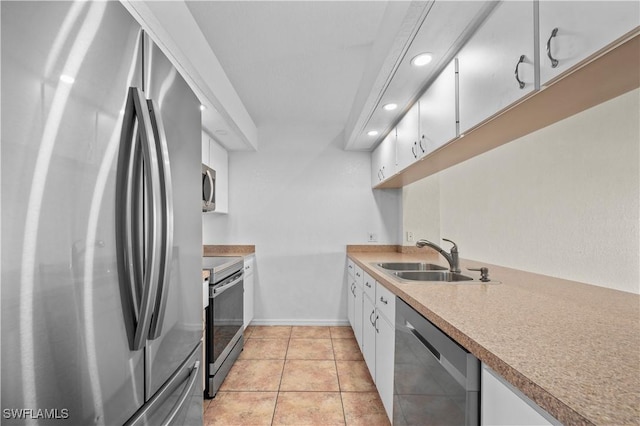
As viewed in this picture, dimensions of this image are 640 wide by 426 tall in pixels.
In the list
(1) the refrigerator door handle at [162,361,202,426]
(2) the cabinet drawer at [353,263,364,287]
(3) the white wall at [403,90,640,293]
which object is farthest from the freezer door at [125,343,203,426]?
(3) the white wall at [403,90,640,293]

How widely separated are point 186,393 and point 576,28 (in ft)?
5.48

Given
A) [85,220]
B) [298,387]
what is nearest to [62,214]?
[85,220]

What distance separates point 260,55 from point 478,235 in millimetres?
2074

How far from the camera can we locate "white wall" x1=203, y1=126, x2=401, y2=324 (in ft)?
12.1

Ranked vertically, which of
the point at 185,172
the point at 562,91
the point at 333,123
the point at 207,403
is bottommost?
the point at 207,403

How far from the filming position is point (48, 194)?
58 cm

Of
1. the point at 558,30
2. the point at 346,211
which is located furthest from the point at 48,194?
the point at 346,211

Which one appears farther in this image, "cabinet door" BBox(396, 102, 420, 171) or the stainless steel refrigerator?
"cabinet door" BBox(396, 102, 420, 171)

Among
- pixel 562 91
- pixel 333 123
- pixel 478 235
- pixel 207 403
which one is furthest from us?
pixel 333 123

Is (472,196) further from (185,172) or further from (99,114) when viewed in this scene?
(99,114)

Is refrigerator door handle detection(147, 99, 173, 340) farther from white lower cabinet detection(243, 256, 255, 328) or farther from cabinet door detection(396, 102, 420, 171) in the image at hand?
white lower cabinet detection(243, 256, 255, 328)

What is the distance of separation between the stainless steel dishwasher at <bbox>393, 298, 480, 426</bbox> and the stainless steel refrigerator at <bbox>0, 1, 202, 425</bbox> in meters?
0.88

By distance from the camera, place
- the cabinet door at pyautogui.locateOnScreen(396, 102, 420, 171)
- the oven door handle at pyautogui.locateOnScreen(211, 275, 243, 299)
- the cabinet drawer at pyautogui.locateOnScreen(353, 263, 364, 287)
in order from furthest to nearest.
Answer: the cabinet drawer at pyautogui.locateOnScreen(353, 263, 364, 287), the oven door handle at pyautogui.locateOnScreen(211, 275, 243, 299), the cabinet door at pyautogui.locateOnScreen(396, 102, 420, 171)

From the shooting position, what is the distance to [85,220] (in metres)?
0.66
